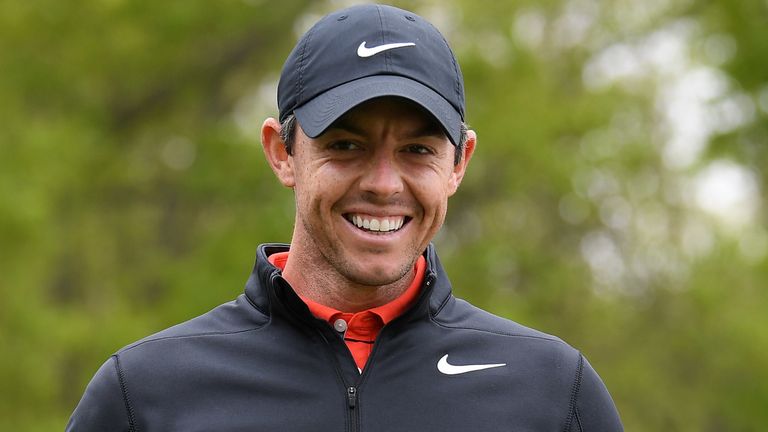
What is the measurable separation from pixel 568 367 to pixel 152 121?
51.9ft

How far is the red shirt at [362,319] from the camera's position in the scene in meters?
3.12

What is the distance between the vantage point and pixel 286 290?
310 cm

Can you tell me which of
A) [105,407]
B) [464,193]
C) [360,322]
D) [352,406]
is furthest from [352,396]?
[464,193]

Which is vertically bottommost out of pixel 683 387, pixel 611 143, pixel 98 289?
pixel 683 387

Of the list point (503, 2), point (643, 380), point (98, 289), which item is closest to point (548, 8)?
point (503, 2)

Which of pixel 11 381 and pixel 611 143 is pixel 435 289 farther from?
pixel 611 143

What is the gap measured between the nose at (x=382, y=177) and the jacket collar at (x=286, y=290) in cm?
29

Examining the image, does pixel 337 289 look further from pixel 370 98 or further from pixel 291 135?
pixel 370 98

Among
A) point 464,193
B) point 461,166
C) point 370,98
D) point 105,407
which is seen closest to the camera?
point 370,98

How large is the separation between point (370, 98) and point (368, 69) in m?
0.13

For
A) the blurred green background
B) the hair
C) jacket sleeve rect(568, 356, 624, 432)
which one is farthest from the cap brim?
the blurred green background

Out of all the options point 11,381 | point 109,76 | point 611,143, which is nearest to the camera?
point 11,381

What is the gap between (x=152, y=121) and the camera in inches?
729

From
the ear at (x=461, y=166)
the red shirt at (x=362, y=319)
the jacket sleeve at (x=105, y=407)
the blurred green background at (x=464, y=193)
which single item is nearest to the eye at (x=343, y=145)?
the ear at (x=461, y=166)
